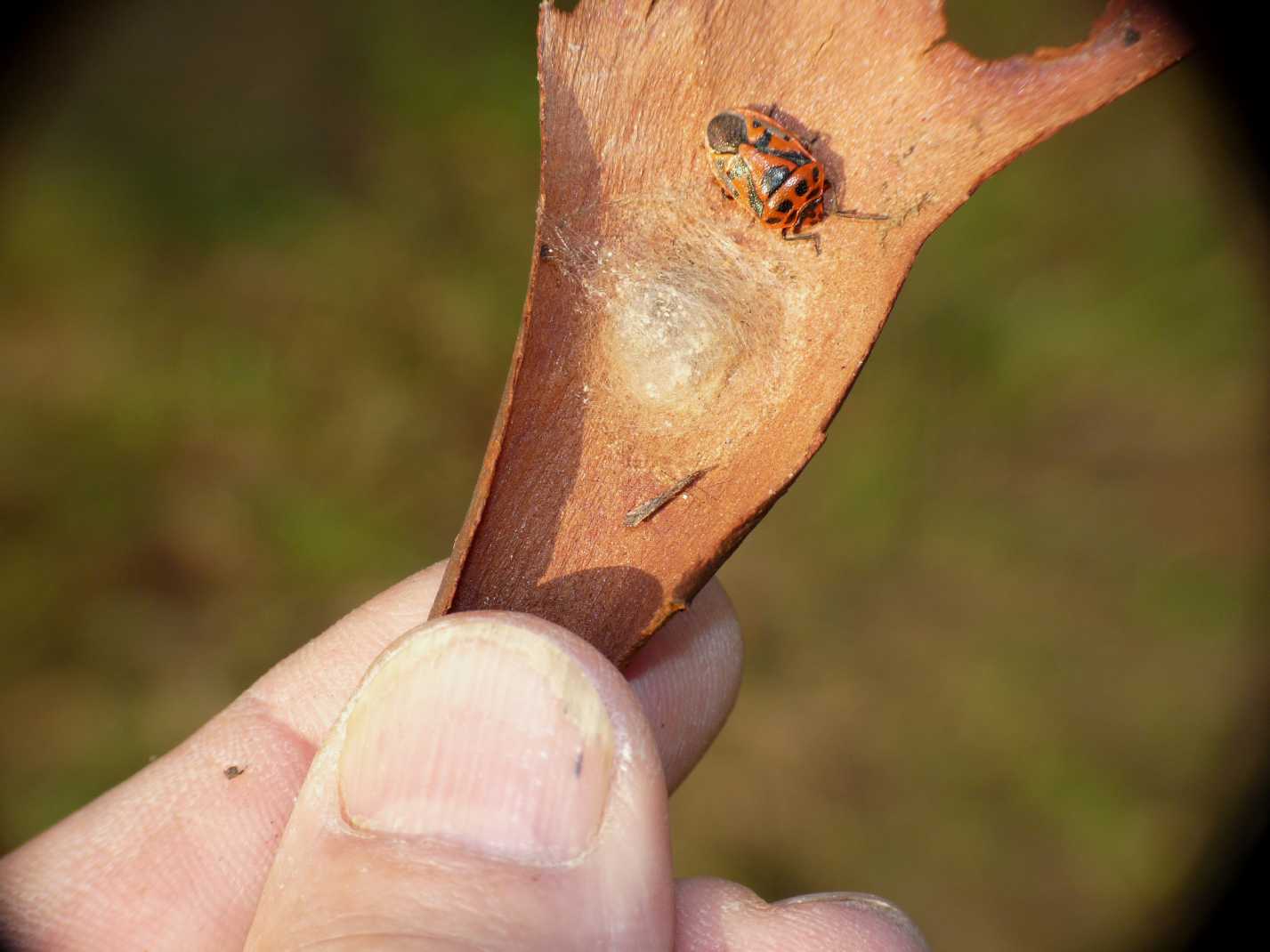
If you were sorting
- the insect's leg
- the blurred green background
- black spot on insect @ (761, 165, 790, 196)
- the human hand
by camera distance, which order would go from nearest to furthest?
black spot on insect @ (761, 165, 790, 196) < the human hand < the insect's leg < the blurred green background

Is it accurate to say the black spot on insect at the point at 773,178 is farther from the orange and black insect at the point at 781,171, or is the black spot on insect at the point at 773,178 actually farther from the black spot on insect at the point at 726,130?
the black spot on insect at the point at 726,130

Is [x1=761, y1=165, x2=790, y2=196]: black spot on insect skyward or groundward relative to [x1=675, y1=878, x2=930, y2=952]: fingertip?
skyward

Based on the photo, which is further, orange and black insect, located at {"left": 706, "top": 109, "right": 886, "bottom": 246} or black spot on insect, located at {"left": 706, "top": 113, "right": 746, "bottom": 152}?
A: black spot on insect, located at {"left": 706, "top": 113, "right": 746, "bottom": 152}

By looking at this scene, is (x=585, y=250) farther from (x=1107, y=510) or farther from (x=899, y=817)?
(x=1107, y=510)

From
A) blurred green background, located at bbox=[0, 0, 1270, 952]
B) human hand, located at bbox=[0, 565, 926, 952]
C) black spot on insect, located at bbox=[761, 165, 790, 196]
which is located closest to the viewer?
black spot on insect, located at bbox=[761, 165, 790, 196]

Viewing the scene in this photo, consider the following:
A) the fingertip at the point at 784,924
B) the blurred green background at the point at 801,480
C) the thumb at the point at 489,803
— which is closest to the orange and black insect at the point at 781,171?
the thumb at the point at 489,803

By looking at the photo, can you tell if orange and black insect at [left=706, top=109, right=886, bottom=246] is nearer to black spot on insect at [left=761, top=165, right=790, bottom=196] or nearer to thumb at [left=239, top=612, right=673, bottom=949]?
black spot on insect at [left=761, top=165, right=790, bottom=196]

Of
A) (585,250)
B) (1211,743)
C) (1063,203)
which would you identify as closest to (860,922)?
(585,250)

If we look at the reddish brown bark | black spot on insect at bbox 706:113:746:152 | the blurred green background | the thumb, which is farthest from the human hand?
the blurred green background
